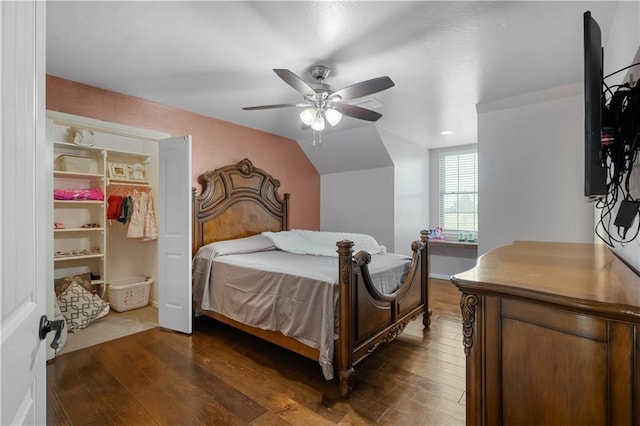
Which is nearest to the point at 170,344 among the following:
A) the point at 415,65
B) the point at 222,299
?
the point at 222,299

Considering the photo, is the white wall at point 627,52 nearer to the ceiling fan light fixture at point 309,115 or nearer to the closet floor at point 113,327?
the ceiling fan light fixture at point 309,115

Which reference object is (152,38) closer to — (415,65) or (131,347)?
(415,65)

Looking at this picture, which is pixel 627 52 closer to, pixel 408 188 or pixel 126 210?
pixel 408 188

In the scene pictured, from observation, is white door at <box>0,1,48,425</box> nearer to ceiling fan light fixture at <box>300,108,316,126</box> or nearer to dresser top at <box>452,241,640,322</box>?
dresser top at <box>452,241,640,322</box>

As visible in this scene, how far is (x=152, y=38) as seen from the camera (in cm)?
212

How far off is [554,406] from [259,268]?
7.10ft

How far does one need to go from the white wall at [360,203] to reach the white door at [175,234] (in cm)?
297

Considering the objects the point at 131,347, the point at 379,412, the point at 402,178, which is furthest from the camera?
the point at 402,178

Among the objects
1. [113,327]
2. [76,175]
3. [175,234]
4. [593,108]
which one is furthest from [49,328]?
[76,175]

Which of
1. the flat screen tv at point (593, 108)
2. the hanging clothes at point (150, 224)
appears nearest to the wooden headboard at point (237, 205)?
the hanging clothes at point (150, 224)

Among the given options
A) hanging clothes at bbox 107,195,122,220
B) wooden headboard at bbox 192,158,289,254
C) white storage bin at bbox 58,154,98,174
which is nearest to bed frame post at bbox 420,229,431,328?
wooden headboard at bbox 192,158,289,254

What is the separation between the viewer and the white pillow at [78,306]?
3.05m

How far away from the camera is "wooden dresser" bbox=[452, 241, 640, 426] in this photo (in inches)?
30.6

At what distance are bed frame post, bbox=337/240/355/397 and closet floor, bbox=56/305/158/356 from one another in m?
2.31
